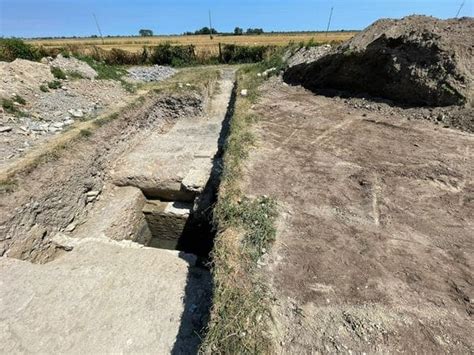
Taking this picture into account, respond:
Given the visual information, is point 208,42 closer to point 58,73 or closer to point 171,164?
point 58,73

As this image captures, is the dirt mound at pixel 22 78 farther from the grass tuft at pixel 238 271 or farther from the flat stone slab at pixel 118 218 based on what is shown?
the grass tuft at pixel 238 271

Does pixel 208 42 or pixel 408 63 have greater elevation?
pixel 408 63

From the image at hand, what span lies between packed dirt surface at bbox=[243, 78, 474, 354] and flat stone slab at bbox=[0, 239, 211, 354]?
150 cm

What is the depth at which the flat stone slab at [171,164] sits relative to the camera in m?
7.02

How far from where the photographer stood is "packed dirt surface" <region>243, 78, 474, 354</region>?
2.71 meters

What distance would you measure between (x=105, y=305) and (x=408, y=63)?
971 centimetres

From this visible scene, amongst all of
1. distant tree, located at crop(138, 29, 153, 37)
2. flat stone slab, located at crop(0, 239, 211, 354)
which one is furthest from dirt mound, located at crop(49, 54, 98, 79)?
distant tree, located at crop(138, 29, 153, 37)

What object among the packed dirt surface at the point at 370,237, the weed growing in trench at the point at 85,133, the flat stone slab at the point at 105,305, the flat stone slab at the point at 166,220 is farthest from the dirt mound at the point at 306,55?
the flat stone slab at the point at 105,305

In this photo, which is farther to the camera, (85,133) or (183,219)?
(85,133)

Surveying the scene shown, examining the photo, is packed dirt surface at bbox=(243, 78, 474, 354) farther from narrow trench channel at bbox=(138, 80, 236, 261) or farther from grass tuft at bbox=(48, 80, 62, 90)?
grass tuft at bbox=(48, 80, 62, 90)

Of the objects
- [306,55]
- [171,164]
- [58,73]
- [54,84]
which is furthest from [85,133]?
[306,55]

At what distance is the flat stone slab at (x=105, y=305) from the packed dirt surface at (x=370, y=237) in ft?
4.93

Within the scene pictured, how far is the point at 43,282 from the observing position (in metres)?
4.30

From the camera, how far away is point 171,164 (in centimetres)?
765
